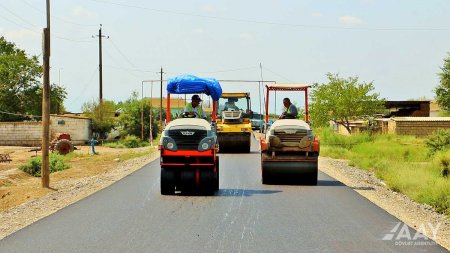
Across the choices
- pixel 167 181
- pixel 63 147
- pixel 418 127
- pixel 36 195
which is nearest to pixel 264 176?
pixel 167 181

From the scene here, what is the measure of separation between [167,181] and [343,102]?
4923cm

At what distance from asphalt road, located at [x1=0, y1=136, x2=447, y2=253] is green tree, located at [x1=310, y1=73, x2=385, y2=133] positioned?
47.3 m

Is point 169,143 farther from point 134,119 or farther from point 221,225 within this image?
point 134,119

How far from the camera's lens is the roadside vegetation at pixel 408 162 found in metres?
16.8

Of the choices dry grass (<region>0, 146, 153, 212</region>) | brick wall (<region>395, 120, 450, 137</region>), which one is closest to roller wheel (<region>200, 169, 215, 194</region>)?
dry grass (<region>0, 146, 153, 212</region>)

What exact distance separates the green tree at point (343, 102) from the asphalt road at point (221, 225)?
47.3 metres

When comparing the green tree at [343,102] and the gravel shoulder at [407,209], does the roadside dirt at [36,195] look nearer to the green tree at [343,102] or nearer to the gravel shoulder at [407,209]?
the gravel shoulder at [407,209]

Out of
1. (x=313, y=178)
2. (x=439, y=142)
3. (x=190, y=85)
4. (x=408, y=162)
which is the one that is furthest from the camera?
(x=439, y=142)

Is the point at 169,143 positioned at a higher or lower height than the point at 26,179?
higher

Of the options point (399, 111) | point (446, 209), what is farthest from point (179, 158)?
point (399, 111)

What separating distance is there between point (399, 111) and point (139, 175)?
203 ft

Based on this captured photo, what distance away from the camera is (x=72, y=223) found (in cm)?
1124

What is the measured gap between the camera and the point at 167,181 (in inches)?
605

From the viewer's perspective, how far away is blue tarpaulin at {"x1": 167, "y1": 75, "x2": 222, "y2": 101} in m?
16.3
